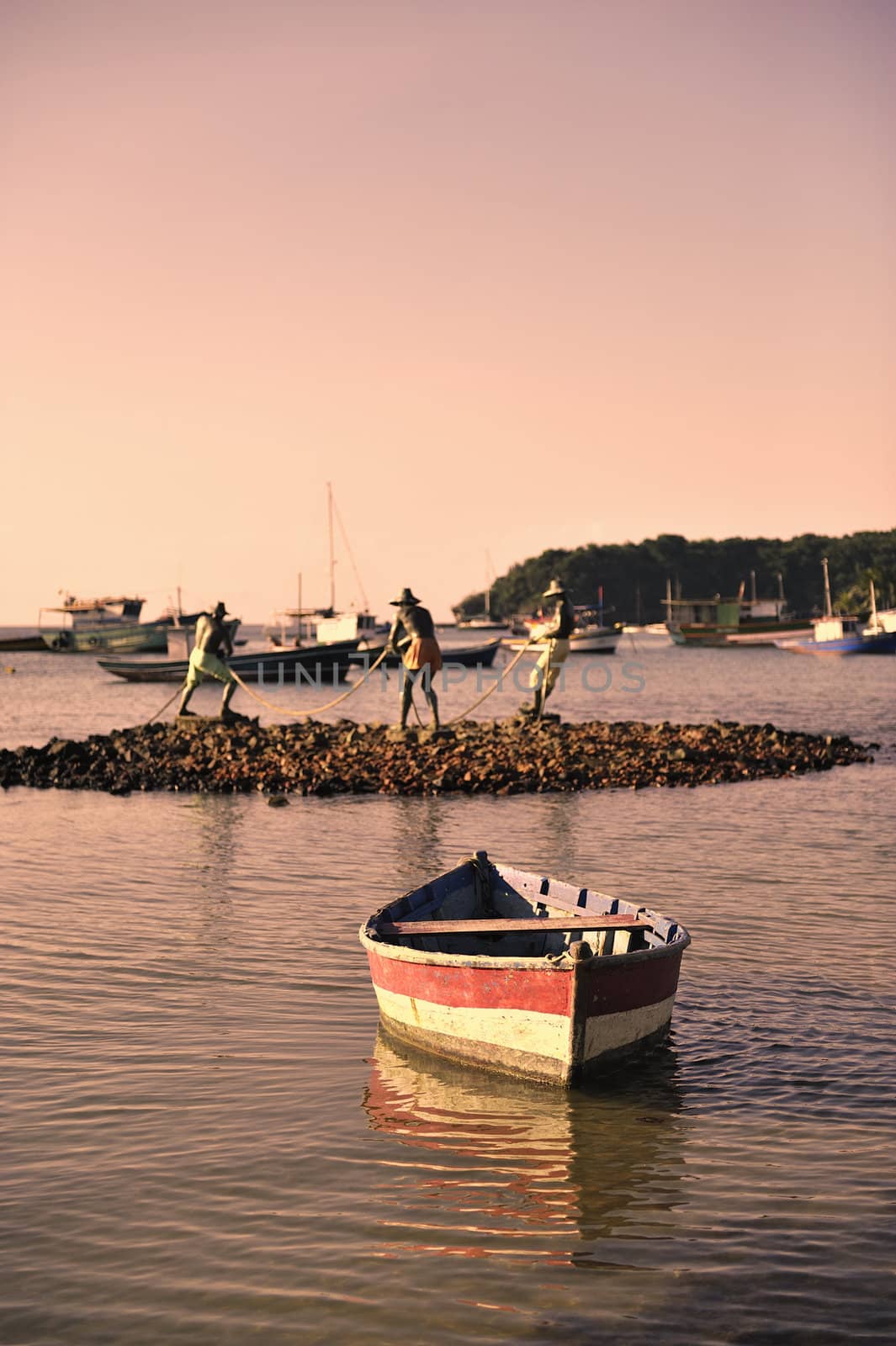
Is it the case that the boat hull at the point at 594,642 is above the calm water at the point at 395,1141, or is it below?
above

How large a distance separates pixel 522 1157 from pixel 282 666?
53.7 metres

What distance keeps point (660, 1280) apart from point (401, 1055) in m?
3.32

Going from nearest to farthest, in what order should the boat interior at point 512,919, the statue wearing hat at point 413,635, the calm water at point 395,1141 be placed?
the calm water at point 395,1141
the boat interior at point 512,919
the statue wearing hat at point 413,635

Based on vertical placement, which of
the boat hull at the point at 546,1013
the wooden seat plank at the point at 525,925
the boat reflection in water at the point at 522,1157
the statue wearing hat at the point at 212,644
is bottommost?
the boat reflection in water at the point at 522,1157

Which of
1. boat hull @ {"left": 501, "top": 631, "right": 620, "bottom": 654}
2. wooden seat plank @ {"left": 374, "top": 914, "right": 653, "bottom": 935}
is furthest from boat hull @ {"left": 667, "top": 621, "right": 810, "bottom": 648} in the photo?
wooden seat plank @ {"left": 374, "top": 914, "right": 653, "bottom": 935}

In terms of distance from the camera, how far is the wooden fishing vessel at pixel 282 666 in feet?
190

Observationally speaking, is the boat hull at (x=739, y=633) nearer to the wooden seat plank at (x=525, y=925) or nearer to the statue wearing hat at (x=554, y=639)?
the statue wearing hat at (x=554, y=639)

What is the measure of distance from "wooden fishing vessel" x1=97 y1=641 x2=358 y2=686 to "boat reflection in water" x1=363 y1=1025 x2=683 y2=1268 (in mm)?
48992


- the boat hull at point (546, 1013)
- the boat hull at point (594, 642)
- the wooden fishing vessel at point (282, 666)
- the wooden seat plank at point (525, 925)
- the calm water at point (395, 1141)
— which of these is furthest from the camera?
the boat hull at point (594, 642)

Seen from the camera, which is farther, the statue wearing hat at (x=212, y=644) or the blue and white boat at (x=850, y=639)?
the blue and white boat at (x=850, y=639)

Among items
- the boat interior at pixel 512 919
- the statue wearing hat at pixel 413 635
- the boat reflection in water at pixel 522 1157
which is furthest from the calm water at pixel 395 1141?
the statue wearing hat at pixel 413 635

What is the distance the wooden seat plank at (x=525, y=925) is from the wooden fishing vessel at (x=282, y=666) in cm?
4804

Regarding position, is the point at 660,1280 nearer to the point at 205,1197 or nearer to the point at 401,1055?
Answer: the point at 205,1197

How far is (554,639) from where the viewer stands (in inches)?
1033
